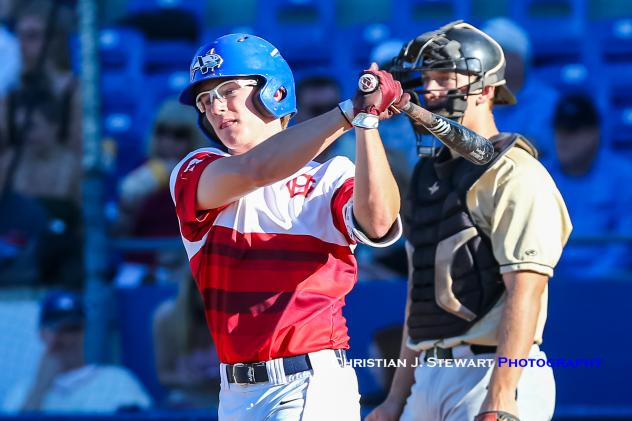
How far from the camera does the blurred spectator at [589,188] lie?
650 centimetres

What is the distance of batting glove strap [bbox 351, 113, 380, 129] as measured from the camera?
9.08 ft

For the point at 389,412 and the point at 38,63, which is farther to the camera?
the point at 38,63

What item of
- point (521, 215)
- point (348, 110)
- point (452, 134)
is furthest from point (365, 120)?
point (521, 215)

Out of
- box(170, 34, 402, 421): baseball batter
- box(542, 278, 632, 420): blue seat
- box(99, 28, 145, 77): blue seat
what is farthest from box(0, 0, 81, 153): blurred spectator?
box(170, 34, 402, 421): baseball batter

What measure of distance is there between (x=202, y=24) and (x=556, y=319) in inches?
116

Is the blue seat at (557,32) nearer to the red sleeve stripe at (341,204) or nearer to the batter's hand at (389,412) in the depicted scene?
the batter's hand at (389,412)

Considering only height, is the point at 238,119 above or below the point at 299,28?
below

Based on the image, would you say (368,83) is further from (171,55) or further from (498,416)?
(171,55)

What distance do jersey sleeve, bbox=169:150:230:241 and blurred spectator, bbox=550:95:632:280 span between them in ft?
12.0

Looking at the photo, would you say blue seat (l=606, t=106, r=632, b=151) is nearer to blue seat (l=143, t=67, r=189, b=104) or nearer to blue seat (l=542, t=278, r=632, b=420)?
blue seat (l=542, t=278, r=632, b=420)

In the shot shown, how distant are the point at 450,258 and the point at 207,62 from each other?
1106 millimetres

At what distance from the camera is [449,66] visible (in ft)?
12.7

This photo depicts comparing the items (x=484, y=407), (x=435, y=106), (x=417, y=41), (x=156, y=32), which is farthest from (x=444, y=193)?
(x=156, y=32)

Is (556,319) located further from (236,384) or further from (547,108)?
(236,384)
